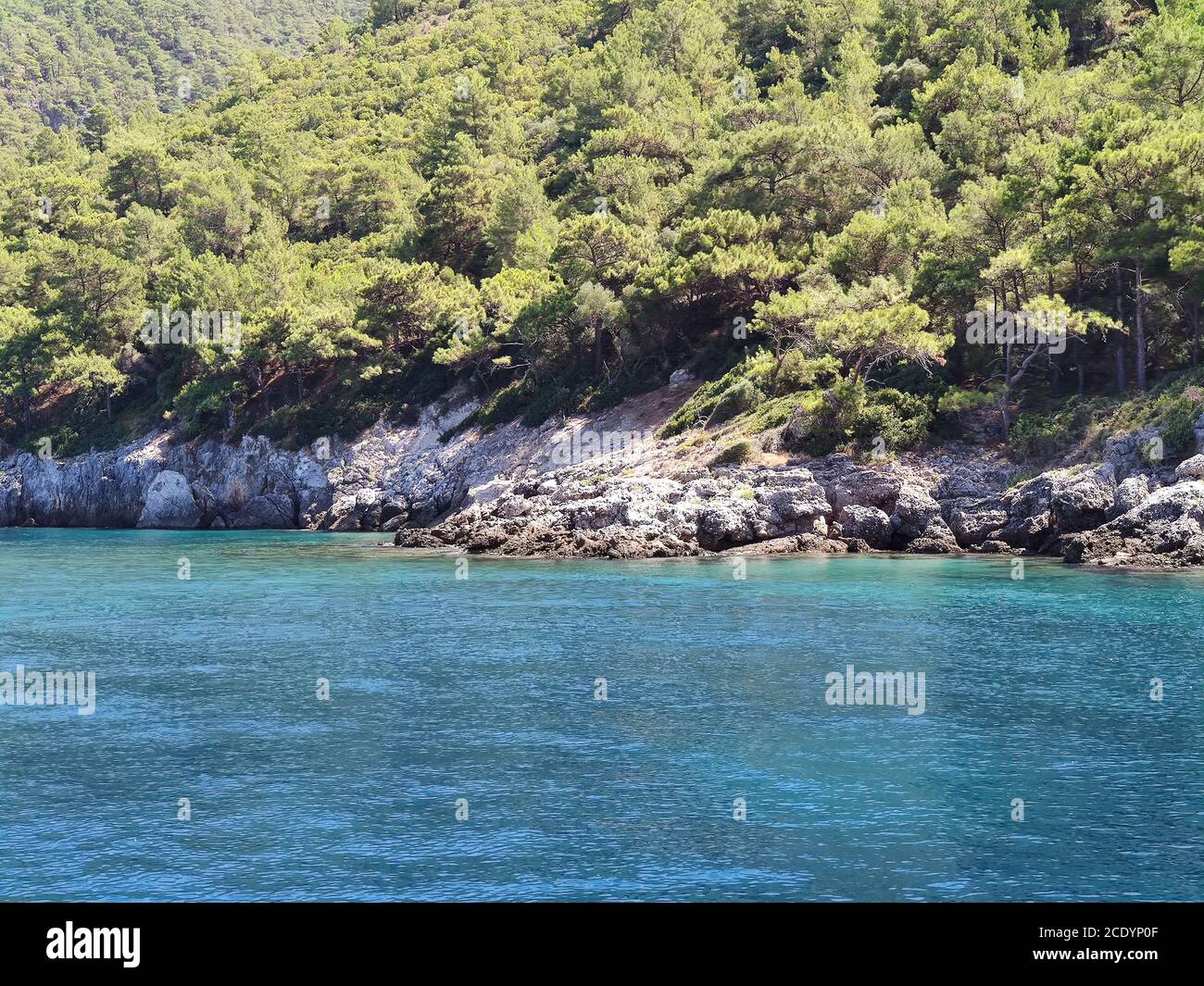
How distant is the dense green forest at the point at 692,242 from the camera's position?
5544 centimetres

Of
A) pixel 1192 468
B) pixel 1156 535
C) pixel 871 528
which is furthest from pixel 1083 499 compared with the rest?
pixel 871 528

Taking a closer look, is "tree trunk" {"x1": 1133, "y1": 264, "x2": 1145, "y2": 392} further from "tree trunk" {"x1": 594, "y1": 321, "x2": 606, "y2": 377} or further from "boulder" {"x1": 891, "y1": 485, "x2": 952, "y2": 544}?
"tree trunk" {"x1": 594, "y1": 321, "x2": 606, "y2": 377}

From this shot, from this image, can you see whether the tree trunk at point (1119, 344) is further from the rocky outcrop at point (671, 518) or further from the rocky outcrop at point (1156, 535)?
the rocky outcrop at point (671, 518)

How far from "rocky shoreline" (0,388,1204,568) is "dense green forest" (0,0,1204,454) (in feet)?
8.84

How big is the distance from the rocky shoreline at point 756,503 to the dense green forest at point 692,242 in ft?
8.84

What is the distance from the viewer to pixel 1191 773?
19.3m

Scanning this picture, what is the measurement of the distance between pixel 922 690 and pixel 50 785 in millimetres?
16497

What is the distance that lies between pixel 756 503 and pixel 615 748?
32839 mm

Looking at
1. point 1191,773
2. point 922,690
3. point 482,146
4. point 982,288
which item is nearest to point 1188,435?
point 982,288

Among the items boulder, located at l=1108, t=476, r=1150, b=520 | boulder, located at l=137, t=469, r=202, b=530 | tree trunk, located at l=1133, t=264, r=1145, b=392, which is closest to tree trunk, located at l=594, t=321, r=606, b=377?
boulder, located at l=137, t=469, r=202, b=530

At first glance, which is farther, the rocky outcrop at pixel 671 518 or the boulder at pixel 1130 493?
the rocky outcrop at pixel 671 518

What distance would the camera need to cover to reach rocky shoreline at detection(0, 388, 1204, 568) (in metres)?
46.4

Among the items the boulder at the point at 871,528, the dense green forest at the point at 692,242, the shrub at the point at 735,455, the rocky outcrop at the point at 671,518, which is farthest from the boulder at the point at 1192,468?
the shrub at the point at 735,455

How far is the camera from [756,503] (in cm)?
5334
